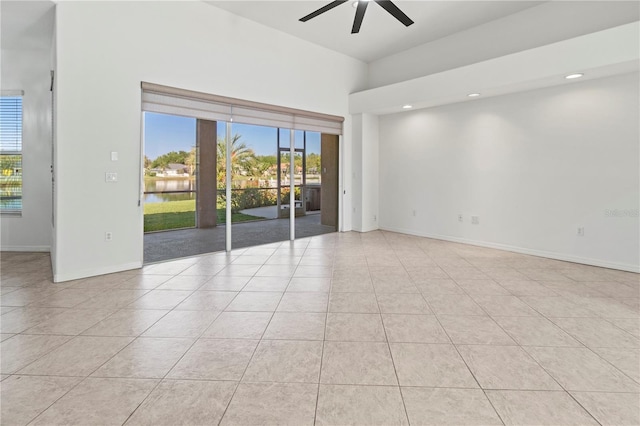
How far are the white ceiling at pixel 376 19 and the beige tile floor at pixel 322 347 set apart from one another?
3870mm

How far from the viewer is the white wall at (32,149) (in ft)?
17.6

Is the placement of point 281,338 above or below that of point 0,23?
below

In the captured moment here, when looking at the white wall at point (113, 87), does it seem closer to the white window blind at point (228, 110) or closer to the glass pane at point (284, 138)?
the white window blind at point (228, 110)

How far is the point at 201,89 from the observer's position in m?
4.93

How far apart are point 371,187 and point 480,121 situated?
2.51 meters

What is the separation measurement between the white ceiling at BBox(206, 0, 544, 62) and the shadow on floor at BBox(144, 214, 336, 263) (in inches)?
139

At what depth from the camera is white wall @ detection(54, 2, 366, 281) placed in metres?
3.85

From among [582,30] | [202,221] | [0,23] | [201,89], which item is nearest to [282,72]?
[201,89]

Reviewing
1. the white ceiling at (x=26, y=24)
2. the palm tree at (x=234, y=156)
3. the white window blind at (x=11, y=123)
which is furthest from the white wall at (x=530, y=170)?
the white window blind at (x=11, y=123)

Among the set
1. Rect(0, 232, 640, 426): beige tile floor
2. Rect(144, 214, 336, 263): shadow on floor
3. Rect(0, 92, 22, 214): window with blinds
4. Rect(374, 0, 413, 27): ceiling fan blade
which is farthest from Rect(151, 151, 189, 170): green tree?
Rect(374, 0, 413, 27): ceiling fan blade

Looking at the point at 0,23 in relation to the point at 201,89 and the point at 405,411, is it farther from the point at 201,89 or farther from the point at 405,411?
the point at 405,411

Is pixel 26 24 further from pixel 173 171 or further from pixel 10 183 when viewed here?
pixel 10 183

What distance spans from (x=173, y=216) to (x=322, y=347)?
4.49 m

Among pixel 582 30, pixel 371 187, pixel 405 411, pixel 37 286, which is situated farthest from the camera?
pixel 371 187
